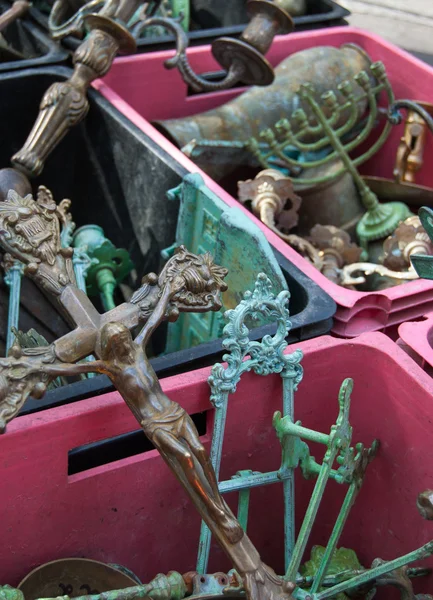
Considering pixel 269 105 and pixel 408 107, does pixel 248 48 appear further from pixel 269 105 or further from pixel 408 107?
pixel 408 107

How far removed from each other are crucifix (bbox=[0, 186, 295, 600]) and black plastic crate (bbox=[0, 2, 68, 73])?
1.04m

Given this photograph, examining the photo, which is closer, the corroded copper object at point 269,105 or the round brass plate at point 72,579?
the round brass plate at point 72,579

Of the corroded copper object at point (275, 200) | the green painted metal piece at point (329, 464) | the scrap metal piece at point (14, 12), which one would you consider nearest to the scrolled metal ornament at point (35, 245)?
the green painted metal piece at point (329, 464)

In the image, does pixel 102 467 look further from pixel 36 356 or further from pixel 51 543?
pixel 36 356

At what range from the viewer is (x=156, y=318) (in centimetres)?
132

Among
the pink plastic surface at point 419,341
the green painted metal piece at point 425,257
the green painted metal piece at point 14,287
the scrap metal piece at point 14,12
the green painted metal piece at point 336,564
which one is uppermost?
the scrap metal piece at point 14,12

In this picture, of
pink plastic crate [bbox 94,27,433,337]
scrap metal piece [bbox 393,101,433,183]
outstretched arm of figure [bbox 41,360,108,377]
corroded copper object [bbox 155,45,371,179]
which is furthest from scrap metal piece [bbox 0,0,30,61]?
outstretched arm of figure [bbox 41,360,108,377]

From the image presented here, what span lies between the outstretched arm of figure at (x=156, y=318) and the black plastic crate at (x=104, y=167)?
72 centimetres

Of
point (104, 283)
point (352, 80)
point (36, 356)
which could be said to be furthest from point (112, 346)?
point (352, 80)

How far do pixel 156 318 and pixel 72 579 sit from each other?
1.43ft

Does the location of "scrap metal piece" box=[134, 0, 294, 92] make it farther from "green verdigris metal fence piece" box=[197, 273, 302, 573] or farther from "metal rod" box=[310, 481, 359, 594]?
"metal rod" box=[310, 481, 359, 594]

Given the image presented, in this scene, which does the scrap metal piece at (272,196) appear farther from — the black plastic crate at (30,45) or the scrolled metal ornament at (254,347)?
the scrolled metal ornament at (254,347)

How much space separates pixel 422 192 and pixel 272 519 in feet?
3.87

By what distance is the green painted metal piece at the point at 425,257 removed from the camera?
4.26 ft
